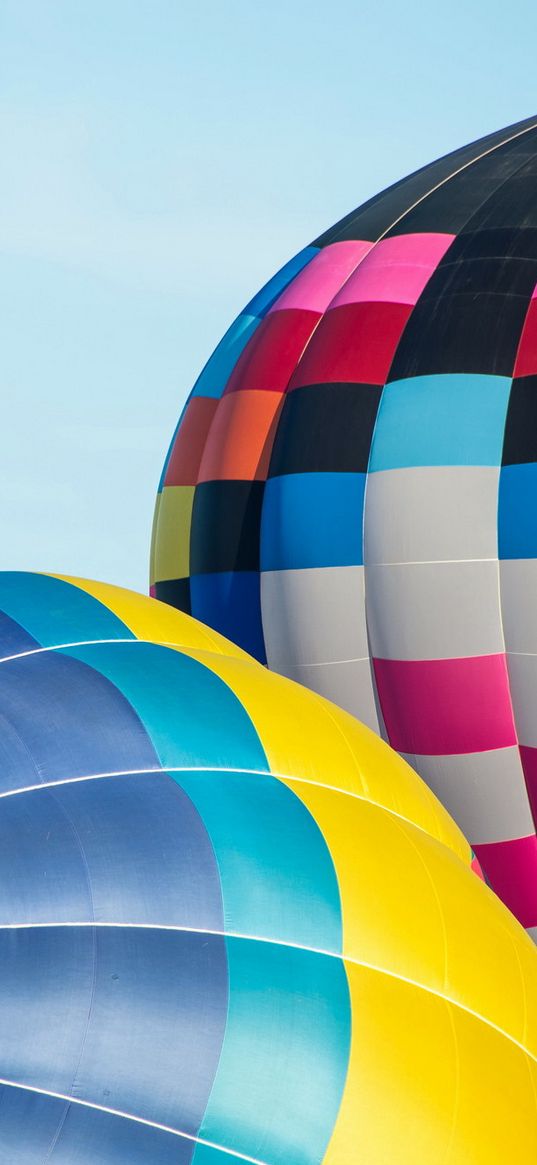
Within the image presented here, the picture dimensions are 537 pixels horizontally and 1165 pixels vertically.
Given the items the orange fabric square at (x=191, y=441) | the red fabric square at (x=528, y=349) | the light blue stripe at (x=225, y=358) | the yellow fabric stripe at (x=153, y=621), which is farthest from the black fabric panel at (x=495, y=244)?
the yellow fabric stripe at (x=153, y=621)

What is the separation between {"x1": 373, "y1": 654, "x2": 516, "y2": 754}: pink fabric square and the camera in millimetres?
6238

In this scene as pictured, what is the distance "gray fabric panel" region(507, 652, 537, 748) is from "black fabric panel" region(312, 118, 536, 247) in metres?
2.35

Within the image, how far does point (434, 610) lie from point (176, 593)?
189cm

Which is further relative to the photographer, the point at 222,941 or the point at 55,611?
the point at 55,611

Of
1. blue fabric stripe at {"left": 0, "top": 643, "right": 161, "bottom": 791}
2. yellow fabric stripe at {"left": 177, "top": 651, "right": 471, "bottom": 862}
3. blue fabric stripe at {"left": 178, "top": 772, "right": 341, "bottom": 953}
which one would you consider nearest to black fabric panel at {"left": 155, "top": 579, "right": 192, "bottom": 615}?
yellow fabric stripe at {"left": 177, "top": 651, "right": 471, "bottom": 862}

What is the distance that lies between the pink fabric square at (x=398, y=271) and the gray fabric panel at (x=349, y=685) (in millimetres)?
1624

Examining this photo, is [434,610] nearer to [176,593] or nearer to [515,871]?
[515,871]

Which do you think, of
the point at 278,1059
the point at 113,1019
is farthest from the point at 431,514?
the point at 113,1019

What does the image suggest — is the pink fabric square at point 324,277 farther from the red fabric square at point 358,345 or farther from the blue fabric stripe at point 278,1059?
the blue fabric stripe at point 278,1059

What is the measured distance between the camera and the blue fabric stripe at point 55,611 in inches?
A: 190

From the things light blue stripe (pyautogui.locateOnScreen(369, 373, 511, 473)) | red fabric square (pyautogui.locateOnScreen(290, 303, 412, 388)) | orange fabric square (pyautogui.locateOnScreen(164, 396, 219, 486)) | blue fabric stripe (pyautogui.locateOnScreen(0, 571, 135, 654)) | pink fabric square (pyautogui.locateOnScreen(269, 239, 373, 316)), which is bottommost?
blue fabric stripe (pyautogui.locateOnScreen(0, 571, 135, 654))

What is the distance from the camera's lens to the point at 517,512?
6129 millimetres

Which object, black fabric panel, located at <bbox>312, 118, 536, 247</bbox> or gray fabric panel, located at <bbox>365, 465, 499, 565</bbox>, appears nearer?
gray fabric panel, located at <bbox>365, 465, 499, 565</bbox>

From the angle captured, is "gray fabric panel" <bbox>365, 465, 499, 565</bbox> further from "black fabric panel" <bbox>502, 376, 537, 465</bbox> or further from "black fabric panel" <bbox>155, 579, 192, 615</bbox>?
"black fabric panel" <bbox>155, 579, 192, 615</bbox>
